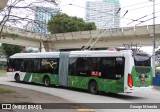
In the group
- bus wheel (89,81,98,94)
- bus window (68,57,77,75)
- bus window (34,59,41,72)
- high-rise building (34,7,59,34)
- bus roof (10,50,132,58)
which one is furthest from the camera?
bus window (34,59,41,72)

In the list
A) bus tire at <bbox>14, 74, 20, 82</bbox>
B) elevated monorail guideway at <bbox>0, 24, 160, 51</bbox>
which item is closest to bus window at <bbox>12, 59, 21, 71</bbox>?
bus tire at <bbox>14, 74, 20, 82</bbox>

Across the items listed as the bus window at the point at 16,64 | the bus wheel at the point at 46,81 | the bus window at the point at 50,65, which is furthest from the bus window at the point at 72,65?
the bus window at the point at 16,64

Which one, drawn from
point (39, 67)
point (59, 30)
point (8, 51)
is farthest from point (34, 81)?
point (8, 51)

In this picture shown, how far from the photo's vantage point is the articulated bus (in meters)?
18.2

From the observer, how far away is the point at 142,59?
741 inches

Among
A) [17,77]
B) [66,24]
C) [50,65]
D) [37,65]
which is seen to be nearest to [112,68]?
[50,65]

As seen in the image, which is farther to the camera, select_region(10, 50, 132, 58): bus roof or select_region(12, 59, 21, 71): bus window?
select_region(12, 59, 21, 71): bus window

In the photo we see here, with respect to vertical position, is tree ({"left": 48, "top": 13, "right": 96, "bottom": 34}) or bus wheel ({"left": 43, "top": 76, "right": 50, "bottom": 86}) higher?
tree ({"left": 48, "top": 13, "right": 96, "bottom": 34})

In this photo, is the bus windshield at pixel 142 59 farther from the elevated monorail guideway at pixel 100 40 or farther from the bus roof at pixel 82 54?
the elevated monorail guideway at pixel 100 40

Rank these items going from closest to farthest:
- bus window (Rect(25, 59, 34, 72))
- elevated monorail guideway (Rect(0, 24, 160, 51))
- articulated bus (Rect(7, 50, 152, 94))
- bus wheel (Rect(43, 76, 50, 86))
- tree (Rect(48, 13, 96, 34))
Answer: articulated bus (Rect(7, 50, 152, 94))
bus wheel (Rect(43, 76, 50, 86))
bus window (Rect(25, 59, 34, 72))
elevated monorail guideway (Rect(0, 24, 160, 51))
tree (Rect(48, 13, 96, 34))

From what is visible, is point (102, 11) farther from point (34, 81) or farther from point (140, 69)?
point (140, 69)

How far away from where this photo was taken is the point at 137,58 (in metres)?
18.5

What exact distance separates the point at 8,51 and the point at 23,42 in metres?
41.4

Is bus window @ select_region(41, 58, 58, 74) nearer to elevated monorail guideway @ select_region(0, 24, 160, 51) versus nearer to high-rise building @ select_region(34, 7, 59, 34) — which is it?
high-rise building @ select_region(34, 7, 59, 34)
